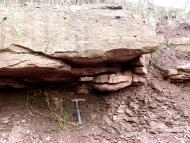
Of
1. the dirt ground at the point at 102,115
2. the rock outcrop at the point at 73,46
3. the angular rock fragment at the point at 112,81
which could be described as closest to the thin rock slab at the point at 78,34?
the rock outcrop at the point at 73,46

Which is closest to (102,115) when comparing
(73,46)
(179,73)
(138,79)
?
(138,79)

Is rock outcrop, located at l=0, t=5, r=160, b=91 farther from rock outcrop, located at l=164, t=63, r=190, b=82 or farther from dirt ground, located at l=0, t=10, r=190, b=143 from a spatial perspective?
rock outcrop, located at l=164, t=63, r=190, b=82

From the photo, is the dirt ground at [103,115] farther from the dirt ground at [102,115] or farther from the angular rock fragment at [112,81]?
the angular rock fragment at [112,81]

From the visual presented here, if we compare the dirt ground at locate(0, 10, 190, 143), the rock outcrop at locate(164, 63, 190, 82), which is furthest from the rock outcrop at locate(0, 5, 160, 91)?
the rock outcrop at locate(164, 63, 190, 82)

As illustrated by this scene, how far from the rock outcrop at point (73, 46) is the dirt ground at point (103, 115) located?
17 cm

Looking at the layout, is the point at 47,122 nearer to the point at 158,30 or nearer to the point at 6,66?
the point at 6,66

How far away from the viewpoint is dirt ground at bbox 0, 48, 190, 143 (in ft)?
9.39

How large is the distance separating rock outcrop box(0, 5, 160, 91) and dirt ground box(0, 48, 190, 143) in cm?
17

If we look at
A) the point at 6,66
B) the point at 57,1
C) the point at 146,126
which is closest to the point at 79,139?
the point at 146,126

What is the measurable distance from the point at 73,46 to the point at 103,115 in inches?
29.8

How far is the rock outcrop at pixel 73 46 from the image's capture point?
8.82 feet

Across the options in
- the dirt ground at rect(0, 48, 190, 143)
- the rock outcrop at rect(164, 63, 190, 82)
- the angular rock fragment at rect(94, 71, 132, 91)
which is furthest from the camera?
the rock outcrop at rect(164, 63, 190, 82)

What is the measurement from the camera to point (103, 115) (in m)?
3.05

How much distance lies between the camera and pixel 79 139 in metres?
2.86
